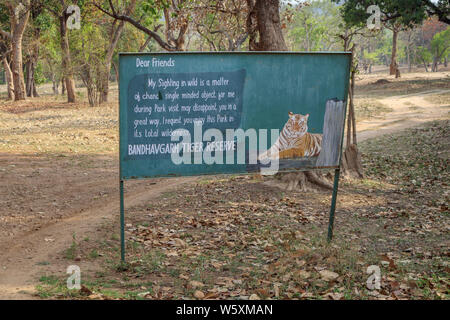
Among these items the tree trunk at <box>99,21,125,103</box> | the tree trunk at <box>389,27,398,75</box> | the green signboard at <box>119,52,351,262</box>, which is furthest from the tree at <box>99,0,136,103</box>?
the tree trunk at <box>389,27,398,75</box>

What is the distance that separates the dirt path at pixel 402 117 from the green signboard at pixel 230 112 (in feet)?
37.0

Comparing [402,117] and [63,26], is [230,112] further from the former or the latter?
[63,26]

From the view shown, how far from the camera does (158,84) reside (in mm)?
5145

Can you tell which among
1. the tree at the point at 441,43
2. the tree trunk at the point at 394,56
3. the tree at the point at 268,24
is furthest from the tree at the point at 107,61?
the tree at the point at 441,43

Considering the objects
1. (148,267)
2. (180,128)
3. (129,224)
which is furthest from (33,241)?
(180,128)

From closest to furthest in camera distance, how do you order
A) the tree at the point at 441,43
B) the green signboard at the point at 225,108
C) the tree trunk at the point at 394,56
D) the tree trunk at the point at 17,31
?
1. the green signboard at the point at 225,108
2. the tree trunk at the point at 17,31
3. the tree trunk at the point at 394,56
4. the tree at the point at 441,43

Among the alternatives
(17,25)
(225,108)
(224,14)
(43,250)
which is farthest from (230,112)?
(17,25)

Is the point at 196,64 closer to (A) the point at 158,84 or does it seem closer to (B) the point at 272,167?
(A) the point at 158,84

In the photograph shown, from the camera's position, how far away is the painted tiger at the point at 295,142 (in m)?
5.79

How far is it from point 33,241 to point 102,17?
84.5 feet

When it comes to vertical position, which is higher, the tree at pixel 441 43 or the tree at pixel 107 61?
the tree at pixel 441 43

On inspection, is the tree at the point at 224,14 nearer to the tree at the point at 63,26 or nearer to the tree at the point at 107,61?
the tree at the point at 107,61

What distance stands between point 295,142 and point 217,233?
1887mm

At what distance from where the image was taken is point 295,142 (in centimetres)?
588
